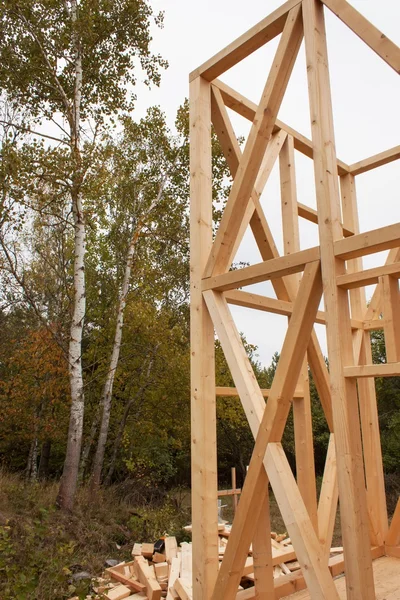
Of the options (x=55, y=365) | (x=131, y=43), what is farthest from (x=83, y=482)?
(x=131, y=43)

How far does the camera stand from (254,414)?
270 centimetres

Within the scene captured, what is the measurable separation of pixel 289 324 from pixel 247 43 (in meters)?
2.02

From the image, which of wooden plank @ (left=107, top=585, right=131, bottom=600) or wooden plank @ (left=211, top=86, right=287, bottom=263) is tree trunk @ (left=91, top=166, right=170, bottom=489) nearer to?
wooden plank @ (left=107, top=585, right=131, bottom=600)

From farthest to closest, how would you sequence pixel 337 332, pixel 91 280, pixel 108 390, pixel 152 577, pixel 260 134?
pixel 91 280 < pixel 108 390 < pixel 152 577 < pixel 260 134 < pixel 337 332

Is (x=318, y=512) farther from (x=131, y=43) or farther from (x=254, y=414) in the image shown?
(x=131, y=43)

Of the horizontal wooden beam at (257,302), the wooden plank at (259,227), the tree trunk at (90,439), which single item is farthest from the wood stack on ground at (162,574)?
the tree trunk at (90,439)

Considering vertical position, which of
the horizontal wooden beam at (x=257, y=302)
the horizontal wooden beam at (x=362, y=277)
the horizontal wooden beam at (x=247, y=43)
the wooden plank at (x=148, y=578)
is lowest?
the wooden plank at (x=148, y=578)

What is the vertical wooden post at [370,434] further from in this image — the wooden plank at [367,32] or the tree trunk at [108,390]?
the tree trunk at [108,390]

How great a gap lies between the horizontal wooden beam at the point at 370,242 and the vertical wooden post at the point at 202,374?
116cm

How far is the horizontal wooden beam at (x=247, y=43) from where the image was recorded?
9.86 ft

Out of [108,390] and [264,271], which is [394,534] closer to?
[264,271]

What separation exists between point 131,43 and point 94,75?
1.30 metres

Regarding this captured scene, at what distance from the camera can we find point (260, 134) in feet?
9.82

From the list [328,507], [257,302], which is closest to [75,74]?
[257,302]
